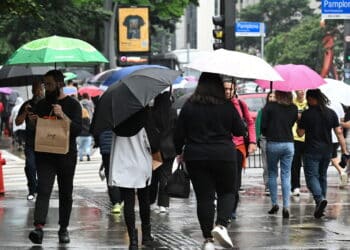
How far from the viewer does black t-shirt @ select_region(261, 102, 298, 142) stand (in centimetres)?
1180

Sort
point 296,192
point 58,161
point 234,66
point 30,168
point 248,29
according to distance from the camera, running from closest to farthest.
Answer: point 234,66 → point 58,161 → point 30,168 → point 296,192 → point 248,29

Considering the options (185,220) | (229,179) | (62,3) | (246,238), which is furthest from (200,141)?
(62,3)

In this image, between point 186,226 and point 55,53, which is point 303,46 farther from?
point 186,226

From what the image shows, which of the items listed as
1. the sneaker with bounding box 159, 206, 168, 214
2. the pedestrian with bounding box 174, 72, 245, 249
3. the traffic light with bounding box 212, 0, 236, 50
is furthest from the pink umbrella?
the traffic light with bounding box 212, 0, 236, 50

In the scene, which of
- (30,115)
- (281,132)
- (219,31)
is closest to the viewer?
(30,115)

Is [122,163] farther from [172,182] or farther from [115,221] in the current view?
[115,221]

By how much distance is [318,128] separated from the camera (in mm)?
12016

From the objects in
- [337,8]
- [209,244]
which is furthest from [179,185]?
[337,8]

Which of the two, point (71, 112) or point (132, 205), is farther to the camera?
point (71, 112)

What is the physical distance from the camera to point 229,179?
8914mm

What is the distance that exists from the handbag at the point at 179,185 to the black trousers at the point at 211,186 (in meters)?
0.61

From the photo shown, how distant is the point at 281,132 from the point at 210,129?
3173 mm

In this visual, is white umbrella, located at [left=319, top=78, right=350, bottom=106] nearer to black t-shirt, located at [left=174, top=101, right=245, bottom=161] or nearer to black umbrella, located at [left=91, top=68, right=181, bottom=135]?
black umbrella, located at [left=91, top=68, right=181, bottom=135]

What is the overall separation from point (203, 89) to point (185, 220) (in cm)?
334
